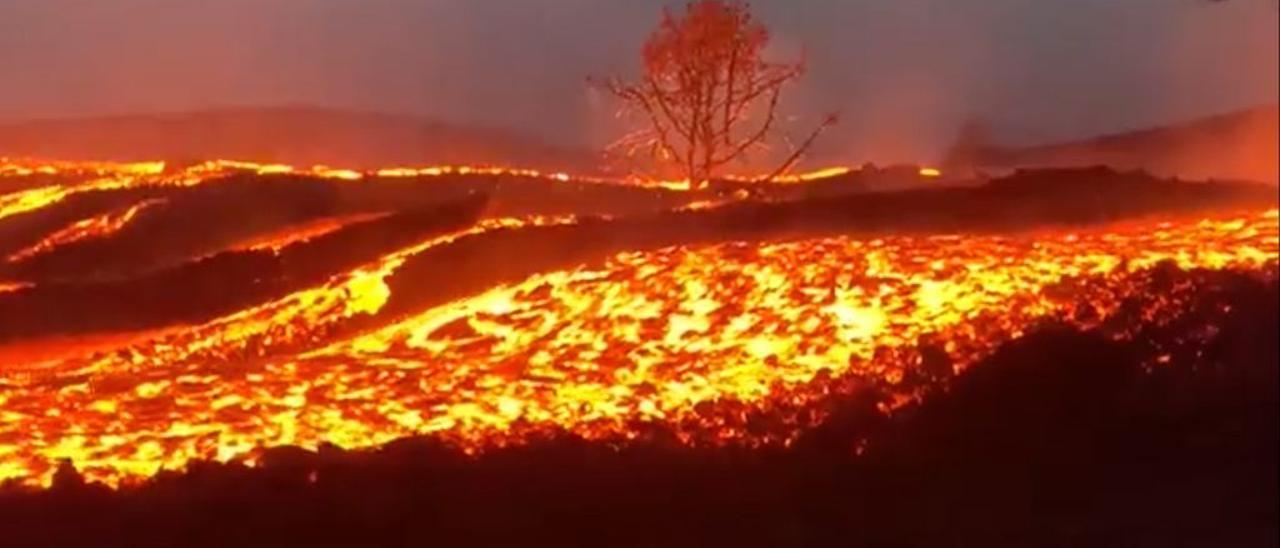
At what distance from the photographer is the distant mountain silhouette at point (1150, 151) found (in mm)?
8188

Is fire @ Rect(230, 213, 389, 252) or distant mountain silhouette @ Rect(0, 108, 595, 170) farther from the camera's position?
fire @ Rect(230, 213, 389, 252)

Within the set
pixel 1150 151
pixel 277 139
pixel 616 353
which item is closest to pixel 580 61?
pixel 277 139

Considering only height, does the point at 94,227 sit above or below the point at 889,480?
above

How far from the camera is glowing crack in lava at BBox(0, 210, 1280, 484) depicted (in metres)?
5.07

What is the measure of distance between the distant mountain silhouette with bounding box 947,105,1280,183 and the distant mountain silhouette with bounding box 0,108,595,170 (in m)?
2.02

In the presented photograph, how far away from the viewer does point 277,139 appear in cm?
727

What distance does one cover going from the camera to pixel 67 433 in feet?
16.2

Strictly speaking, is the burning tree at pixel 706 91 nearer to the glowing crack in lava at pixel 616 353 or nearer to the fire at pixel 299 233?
the fire at pixel 299 233

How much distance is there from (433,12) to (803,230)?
149 cm

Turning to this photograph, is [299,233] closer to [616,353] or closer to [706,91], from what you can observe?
[706,91]

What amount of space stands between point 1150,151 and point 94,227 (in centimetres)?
448

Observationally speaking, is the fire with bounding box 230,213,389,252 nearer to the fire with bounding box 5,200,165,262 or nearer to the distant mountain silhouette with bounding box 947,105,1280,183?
the fire with bounding box 5,200,165,262

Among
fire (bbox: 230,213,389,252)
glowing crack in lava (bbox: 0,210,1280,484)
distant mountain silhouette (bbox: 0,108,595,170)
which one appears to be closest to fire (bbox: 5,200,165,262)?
distant mountain silhouette (bbox: 0,108,595,170)

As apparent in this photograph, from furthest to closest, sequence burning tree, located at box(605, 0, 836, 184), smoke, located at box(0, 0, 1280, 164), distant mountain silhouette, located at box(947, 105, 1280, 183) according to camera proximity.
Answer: distant mountain silhouette, located at box(947, 105, 1280, 183) → burning tree, located at box(605, 0, 836, 184) → smoke, located at box(0, 0, 1280, 164)
